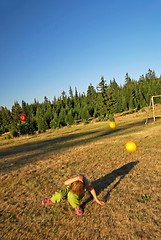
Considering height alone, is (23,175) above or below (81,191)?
below

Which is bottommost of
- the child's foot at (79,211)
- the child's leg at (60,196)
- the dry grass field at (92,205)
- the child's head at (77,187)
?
the dry grass field at (92,205)

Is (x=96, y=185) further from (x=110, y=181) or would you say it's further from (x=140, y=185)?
(x=140, y=185)

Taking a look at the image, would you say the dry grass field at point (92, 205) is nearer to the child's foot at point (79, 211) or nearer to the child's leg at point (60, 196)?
the child's foot at point (79, 211)

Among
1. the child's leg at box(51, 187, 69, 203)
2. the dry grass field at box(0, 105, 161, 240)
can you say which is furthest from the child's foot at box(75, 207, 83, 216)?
the child's leg at box(51, 187, 69, 203)

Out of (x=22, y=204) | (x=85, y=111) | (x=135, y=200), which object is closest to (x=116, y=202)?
(x=135, y=200)

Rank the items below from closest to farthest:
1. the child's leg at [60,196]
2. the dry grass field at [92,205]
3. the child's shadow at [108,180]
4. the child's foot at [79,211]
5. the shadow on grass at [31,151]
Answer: the dry grass field at [92,205]
the child's foot at [79,211]
the child's leg at [60,196]
the child's shadow at [108,180]
the shadow on grass at [31,151]

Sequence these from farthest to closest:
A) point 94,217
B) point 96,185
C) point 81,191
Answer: point 96,185 → point 81,191 → point 94,217

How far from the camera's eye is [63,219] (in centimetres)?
399

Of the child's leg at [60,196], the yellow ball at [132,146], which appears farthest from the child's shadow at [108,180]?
the yellow ball at [132,146]

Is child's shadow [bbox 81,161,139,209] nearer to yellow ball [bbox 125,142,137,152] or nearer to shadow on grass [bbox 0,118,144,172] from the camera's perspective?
yellow ball [bbox 125,142,137,152]

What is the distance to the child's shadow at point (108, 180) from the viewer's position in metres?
4.86

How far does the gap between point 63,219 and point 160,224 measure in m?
2.11

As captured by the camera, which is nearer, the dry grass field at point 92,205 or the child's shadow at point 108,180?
the dry grass field at point 92,205

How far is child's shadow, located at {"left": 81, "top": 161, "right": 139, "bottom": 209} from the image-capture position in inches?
191
